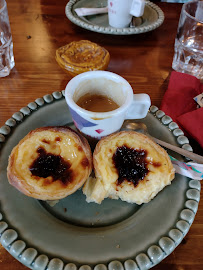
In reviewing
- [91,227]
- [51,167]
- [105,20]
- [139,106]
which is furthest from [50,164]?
[105,20]

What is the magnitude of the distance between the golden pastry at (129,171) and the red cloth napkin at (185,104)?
25cm

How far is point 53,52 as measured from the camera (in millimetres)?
1320

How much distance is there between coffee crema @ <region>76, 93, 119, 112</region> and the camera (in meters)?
0.86

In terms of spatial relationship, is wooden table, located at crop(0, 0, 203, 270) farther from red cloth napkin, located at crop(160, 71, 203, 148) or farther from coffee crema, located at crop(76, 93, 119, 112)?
coffee crema, located at crop(76, 93, 119, 112)

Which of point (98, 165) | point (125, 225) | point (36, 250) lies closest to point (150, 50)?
point (98, 165)

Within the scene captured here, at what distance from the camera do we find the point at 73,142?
28.6 inches

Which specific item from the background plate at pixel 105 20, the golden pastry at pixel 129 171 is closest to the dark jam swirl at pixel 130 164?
the golden pastry at pixel 129 171

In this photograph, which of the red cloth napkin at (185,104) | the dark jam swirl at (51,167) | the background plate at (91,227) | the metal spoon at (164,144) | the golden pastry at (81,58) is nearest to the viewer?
the background plate at (91,227)

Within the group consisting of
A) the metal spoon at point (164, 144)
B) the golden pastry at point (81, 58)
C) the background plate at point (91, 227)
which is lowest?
the background plate at point (91, 227)

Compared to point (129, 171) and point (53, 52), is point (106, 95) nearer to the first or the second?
point (129, 171)

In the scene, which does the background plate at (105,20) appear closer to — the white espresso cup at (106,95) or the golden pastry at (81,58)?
the golden pastry at (81,58)

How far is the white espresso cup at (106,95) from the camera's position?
2.31ft

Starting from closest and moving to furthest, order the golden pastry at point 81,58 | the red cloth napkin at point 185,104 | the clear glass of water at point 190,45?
the red cloth napkin at point 185,104 < the golden pastry at point 81,58 < the clear glass of water at point 190,45

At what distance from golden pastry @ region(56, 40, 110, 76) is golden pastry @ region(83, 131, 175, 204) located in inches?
18.2
